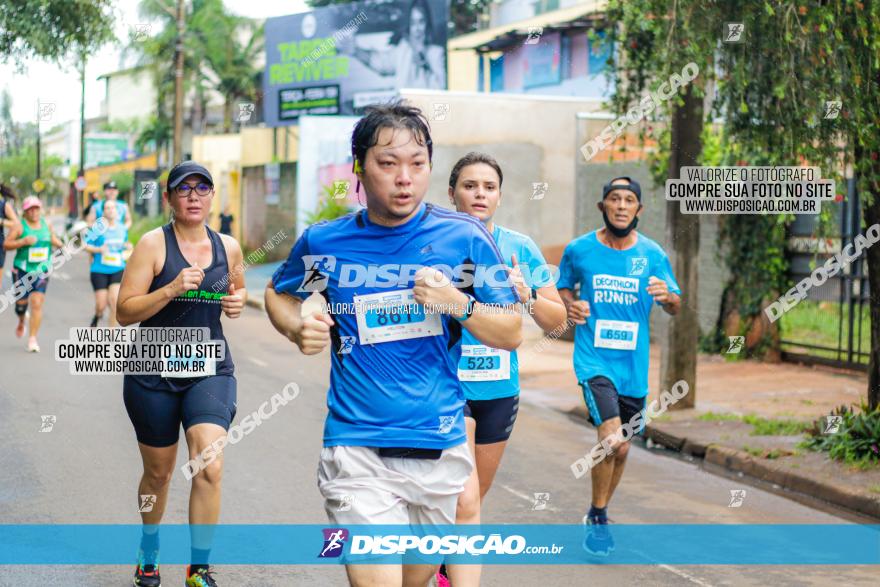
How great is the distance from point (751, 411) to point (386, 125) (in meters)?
9.08

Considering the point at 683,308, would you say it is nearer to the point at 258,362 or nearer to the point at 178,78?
the point at 258,362

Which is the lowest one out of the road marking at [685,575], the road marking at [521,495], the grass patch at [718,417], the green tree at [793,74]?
the road marking at [521,495]

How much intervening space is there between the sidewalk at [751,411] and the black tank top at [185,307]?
507 centimetres

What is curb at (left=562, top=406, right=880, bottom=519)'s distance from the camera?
849cm

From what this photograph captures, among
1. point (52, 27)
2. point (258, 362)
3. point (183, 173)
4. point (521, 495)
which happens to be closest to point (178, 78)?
point (52, 27)

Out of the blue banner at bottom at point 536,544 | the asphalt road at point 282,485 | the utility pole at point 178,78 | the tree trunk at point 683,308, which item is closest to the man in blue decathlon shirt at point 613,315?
the blue banner at bottom at point 536,544

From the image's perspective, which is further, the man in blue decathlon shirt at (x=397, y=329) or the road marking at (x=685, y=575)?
the road marking at (x=685, y=575)

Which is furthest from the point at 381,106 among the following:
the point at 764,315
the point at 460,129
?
the point at 460,129

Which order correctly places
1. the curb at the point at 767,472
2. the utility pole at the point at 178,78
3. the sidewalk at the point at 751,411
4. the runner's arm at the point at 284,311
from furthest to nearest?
the utility pole at the point at 178,78 → the sidewalk at the point at 751,411 → the curb at the point at 767,472 → the runner's arm at the point at 284,311

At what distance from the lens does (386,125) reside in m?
3.87

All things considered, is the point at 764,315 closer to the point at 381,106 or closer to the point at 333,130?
the point at 381,106

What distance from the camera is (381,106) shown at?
3.99 meters

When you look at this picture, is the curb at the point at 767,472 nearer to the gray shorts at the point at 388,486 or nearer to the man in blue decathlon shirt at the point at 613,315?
the man in blue decathlon shirt at the point at 613,315

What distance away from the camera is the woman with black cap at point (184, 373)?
17.8 ft
